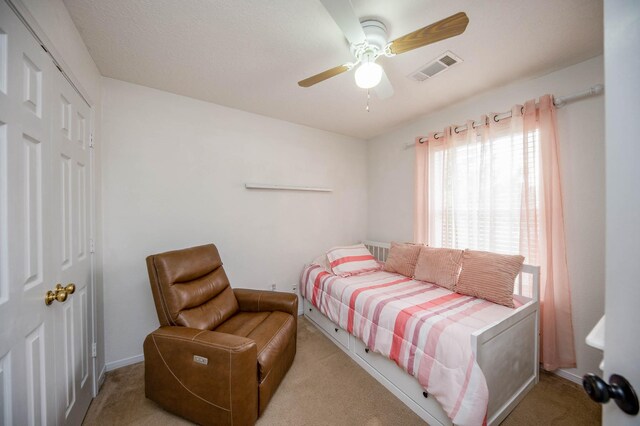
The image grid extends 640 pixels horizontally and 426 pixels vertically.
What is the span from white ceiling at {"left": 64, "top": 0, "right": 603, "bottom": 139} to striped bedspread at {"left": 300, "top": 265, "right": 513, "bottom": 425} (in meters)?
1.92

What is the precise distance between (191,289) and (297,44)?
203 centimetres

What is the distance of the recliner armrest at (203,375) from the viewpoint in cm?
132

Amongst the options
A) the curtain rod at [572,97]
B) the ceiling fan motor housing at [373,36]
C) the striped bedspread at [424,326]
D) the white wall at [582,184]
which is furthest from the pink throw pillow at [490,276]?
the ceiling fan motor housing at [373,36]

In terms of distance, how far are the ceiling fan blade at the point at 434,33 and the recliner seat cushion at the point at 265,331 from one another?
207 cm

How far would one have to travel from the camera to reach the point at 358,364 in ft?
6.73

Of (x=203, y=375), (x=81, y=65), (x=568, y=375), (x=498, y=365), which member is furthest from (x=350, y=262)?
(x=81, y=65)

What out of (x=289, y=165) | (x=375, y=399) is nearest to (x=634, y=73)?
(x=375, y=399)

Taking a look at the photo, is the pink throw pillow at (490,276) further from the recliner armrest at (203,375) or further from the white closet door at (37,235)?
the white closet door at (37,235)

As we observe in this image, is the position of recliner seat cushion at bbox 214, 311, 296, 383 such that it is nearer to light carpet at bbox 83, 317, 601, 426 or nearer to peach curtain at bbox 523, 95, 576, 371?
light carpet at bbox 83, 317, 601, 426

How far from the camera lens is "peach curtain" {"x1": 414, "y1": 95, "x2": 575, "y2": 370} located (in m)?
1.85

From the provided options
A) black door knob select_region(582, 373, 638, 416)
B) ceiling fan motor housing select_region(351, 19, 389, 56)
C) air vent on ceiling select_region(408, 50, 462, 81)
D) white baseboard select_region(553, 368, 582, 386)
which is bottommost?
white baseboard select_region(553, 368, 582, 386)

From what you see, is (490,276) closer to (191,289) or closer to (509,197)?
(509,197)

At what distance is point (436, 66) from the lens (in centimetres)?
184

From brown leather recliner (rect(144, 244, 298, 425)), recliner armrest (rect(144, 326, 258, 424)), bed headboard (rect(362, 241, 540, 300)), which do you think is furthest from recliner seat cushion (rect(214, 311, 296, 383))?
bed headboard (rect(362, 241, 540, 300))
